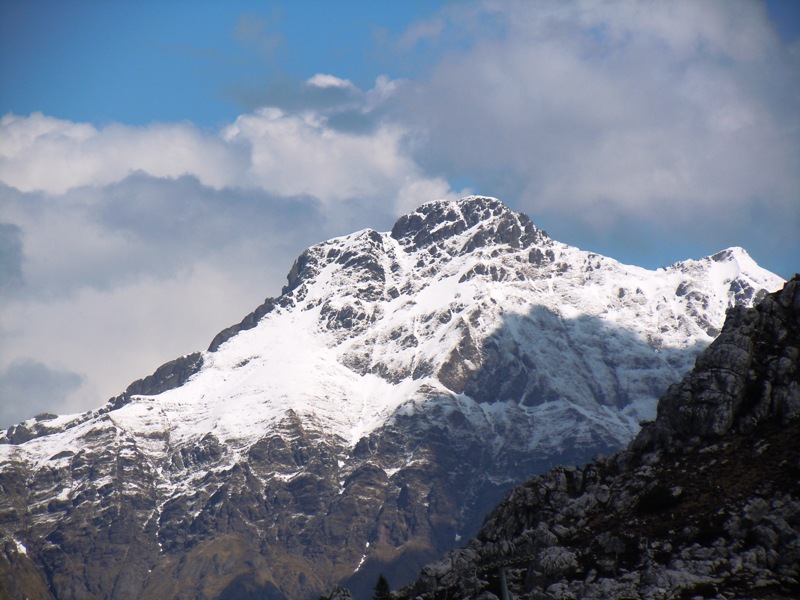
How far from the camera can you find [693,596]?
111 metres

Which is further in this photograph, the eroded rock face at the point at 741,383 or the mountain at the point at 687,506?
the eroded rock face at the point at 741,383

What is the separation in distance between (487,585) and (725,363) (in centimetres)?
3813

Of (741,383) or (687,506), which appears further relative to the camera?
(741,383)

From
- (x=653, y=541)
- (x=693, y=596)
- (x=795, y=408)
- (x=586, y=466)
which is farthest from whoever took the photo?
(x=586, y=466)

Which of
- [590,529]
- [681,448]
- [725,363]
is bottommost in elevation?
[590,529]

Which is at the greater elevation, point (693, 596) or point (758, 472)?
point (758, 472)

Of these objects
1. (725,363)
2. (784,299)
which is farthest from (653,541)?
(784,299)

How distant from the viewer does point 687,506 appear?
12400 centimetres

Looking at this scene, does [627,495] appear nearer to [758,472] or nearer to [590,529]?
[590,529]

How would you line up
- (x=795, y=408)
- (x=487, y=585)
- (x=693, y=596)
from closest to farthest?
(x=693, y=596) → (x=795, y=408) → (x=487, y=585)

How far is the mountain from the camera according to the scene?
375 feet

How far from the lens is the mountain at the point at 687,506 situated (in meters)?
114

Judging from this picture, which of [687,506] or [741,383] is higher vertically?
[741,383]

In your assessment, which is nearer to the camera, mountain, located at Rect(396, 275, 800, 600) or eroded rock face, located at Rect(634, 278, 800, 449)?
mountain, located at Rect(396, 275, 800, 600)
